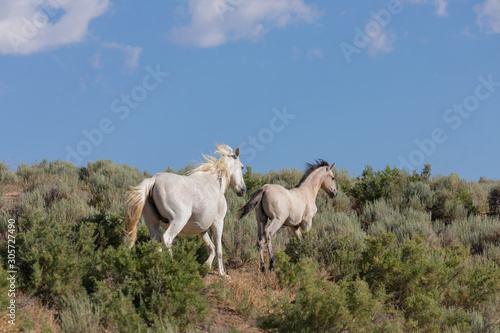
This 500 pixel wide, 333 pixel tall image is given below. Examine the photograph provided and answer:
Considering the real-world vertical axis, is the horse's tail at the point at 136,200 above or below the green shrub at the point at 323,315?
above

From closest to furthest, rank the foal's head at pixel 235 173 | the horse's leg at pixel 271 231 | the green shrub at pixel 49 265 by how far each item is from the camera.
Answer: the green shrub at pixel 49 265 → the horse's leg at pixel 271 231 → the foal's head at pixel 235 173

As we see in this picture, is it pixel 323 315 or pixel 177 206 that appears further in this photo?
pixel 177 206

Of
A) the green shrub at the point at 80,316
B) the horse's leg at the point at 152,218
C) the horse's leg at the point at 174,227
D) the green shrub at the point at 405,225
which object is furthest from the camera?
the green shrub at the point at 405,225

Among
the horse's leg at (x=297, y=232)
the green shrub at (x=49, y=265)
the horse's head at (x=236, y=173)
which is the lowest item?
the green shrub at (x=49, y=265)

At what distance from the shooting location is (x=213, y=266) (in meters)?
9.24

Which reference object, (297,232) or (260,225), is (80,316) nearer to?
(260,225)

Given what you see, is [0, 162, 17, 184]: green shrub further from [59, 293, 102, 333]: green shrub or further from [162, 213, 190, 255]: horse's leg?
[59, 293, 102, 333]: green shrub

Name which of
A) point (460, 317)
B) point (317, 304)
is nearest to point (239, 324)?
point (317, 304)

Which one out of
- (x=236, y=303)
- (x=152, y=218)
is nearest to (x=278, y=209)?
(x=236, y=303)

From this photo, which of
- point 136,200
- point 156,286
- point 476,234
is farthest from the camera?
point 476,234

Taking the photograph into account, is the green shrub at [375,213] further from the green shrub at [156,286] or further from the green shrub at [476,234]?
the green shrub at [156,286]

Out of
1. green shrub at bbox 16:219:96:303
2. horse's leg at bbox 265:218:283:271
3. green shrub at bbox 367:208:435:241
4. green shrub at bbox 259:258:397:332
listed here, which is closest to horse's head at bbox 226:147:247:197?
horse's leg at bbox 265:218:283:271

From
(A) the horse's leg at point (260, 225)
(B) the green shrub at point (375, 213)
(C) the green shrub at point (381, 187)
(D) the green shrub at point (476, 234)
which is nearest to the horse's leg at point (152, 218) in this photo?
(A) the horse's leg at point (260, 225)

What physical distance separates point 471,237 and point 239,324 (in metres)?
9.35
